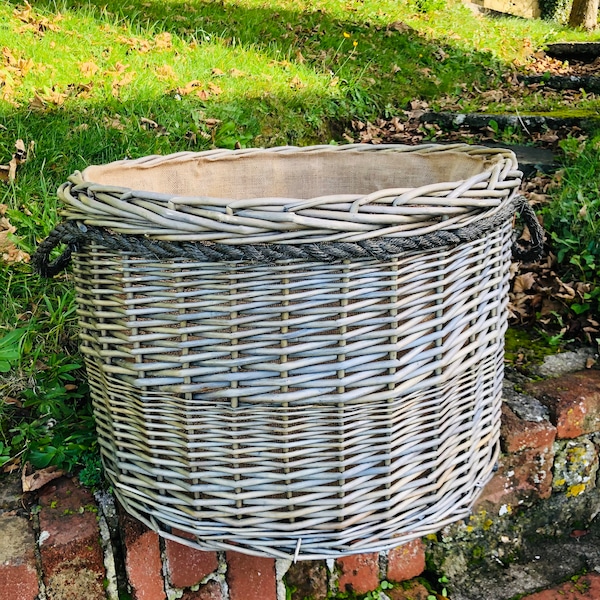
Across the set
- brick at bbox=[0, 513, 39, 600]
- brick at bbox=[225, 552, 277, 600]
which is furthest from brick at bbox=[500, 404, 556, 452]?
brick at bbox=[0, 513, 39, 600]

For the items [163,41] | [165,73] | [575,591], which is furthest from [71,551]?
[163,41]

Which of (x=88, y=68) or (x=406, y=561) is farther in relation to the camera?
(x=88, y=68)

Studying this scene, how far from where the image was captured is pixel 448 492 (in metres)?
1.26

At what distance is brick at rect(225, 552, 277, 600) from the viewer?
142 cm

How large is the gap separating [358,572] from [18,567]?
2.53 feet

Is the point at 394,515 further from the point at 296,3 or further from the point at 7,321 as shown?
the point at 296,3

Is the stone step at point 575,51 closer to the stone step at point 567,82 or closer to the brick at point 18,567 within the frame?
the stone step at point 567,82

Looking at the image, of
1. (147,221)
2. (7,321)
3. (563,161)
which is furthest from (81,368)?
(563,161)

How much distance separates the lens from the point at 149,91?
9.83 ft

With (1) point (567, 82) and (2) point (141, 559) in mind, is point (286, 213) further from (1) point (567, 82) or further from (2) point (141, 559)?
(1) point (567, 82)

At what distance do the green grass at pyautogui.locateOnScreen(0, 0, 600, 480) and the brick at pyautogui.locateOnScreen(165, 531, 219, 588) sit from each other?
30 cm

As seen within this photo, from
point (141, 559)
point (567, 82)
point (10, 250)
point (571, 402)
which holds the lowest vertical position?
point (141, 559)

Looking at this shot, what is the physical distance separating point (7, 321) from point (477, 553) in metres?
1.39

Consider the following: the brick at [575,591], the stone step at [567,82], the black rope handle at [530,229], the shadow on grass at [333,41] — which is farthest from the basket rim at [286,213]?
the stone step at [567,82]
